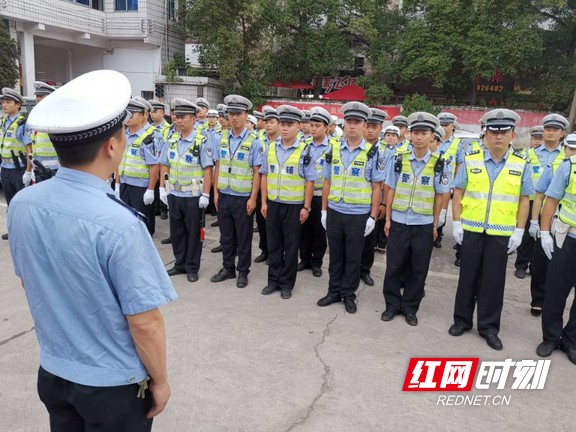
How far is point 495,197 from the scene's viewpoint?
3.78m

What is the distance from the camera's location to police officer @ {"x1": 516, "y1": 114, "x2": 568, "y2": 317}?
4574mm

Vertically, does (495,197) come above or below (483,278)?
above

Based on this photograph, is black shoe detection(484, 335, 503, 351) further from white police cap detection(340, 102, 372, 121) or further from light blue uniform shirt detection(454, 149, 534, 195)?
white police cap detection(340, 102, 372, 121)

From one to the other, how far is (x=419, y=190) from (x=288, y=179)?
53.4 inches

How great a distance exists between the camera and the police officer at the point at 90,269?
1369 millimetres

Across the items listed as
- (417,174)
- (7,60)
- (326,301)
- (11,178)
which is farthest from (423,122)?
(7,60)

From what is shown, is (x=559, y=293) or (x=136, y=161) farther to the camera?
(x=136, y=161)

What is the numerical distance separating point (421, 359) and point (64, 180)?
10.1 ft

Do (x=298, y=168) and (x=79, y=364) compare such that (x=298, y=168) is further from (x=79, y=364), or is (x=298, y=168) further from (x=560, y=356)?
(x=79, y=364)

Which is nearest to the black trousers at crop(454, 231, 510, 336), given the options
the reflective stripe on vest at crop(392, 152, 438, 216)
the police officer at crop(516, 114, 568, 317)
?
the reflective stripe on vest at crop(392, 152, 438, 216)

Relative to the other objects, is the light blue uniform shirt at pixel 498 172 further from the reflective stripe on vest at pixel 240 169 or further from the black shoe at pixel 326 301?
the reflective stripe on vest at pixel 240 169

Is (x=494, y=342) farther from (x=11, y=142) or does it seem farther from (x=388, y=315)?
(x=11, y=142)

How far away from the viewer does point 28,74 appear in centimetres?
1862

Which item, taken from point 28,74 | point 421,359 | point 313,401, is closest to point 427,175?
point 421,359
